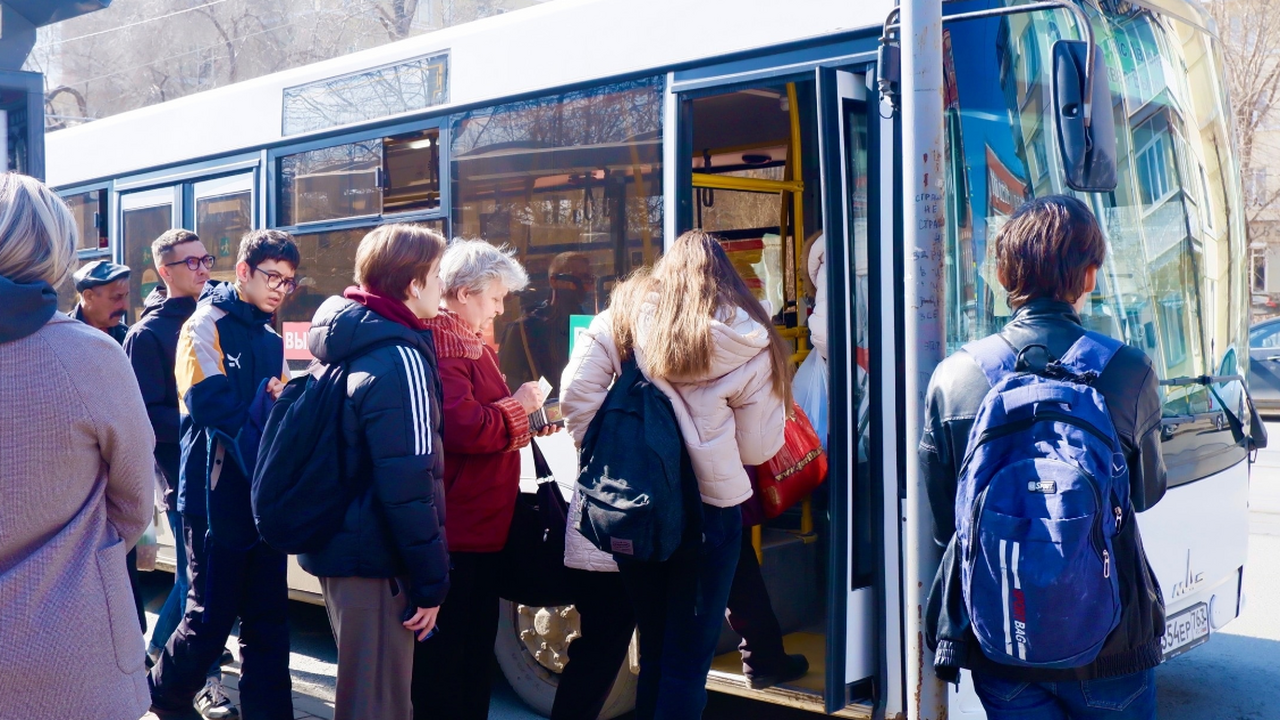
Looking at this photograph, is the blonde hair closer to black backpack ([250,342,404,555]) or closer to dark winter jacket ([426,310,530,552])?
black backpack ([250,342,404,555])

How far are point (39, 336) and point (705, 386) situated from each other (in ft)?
5.99

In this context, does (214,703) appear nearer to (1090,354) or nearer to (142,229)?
(142,229)

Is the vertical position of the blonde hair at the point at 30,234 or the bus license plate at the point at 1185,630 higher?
the blonde hair at the point at 30,234

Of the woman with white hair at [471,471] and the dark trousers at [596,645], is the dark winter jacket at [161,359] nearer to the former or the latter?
the woman with white hair at [471,471]

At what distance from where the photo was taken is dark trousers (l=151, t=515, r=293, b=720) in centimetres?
454

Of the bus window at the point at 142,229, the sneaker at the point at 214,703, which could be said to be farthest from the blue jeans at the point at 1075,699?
the bus window at the point at 142,229

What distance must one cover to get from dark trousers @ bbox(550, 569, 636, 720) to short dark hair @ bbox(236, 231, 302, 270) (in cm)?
178

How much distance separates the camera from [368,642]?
3.43 m

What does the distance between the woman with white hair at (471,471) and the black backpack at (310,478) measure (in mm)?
456

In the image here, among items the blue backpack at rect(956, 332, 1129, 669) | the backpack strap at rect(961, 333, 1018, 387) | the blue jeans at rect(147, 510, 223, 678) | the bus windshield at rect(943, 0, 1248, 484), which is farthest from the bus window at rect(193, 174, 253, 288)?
the blue backpack at rect(956, 332, 1129, 669)

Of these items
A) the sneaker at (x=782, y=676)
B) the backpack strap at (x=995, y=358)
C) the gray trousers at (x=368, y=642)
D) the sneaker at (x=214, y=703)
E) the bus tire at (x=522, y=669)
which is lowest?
the sneaker at (x=214, y=703)

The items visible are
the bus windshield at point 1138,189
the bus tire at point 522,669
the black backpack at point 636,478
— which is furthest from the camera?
the bus tire at point 522,669

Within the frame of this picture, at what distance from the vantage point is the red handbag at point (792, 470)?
14.3ft

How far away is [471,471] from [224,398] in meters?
1.23
